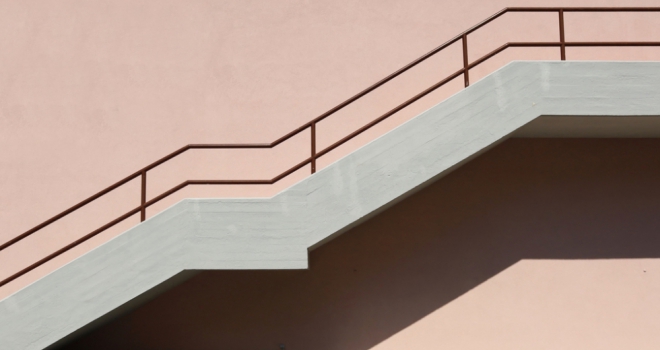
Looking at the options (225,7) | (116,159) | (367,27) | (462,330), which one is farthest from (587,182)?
(116,159)

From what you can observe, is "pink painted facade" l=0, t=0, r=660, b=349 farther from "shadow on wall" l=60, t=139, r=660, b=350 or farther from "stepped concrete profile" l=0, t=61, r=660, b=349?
"stepped concrete profile" l=0, t=61, r=660, b=349

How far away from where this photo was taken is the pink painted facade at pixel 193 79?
28.7 ft

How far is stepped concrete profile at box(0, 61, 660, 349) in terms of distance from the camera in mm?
6512

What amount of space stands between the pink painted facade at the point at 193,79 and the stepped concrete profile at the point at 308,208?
1.95 meters

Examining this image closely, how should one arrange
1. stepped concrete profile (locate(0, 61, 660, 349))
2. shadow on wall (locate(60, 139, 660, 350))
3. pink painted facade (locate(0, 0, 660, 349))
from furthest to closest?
pink painted facade (locate(0, 0, 660, 349))
shadow on wall (locate(60, 139, 660, 350))
stepped concrete profile (locate(0, 61, 660, 349))

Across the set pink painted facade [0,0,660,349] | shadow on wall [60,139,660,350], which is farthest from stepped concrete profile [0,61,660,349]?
pink painted facade [0,0,660,349]

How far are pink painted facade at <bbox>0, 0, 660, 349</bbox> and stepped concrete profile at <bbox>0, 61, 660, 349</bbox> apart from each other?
195 centimetres

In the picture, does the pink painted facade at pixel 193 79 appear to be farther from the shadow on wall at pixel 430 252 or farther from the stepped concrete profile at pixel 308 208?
the stepped concrete profile at pixel 308 208

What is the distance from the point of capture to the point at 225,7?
9.08m

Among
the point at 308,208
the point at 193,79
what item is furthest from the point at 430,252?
the point at 193,79

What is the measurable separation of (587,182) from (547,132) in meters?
0.89

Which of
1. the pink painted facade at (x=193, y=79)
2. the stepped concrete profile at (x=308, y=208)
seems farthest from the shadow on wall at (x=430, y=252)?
the stepped concrete profile at (x=308, y=208)

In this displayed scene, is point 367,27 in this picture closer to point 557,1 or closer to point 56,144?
point 557,1

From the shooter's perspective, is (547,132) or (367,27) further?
(367,27)
